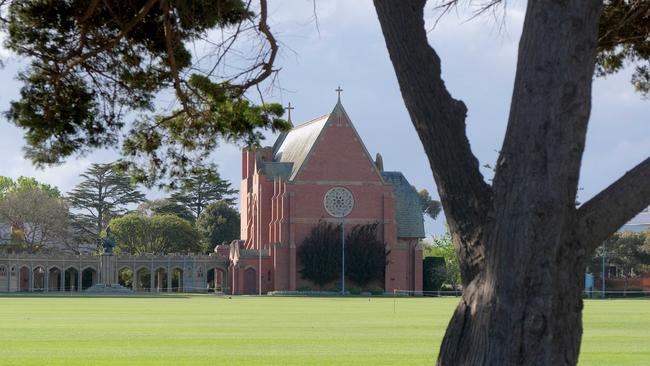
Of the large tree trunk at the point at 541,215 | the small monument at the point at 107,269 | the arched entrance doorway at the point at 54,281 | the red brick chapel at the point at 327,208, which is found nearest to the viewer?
the large tree trunk at the point at 541,215

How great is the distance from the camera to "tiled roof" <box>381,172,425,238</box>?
9056cm

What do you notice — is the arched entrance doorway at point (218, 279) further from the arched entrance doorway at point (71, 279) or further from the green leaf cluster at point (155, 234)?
the arched entrance doorway at point (71, 279)

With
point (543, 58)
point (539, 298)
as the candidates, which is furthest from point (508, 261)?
point (543, 58)

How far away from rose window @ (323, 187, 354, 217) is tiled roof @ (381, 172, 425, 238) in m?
6.14

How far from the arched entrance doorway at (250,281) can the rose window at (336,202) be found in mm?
8403

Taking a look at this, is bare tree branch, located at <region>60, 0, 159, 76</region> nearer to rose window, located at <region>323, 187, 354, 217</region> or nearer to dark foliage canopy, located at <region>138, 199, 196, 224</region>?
rose window, located at <region>323, 187, 354, 217</region>

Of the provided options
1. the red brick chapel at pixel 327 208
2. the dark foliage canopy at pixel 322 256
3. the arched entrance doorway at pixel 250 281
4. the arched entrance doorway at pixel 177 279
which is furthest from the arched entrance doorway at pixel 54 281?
the dark foliage canopy at pixel 322 256

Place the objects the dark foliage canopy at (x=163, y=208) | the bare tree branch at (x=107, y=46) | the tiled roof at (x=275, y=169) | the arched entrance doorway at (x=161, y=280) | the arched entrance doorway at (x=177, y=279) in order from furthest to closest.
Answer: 1. the dark foliage canopy at (x=163, y=208)
2. the arched entrance doorway at (x=161, y=280)
3. the arched entrance doorway at (x=177, y=279)
4. the tiled roof at (x=275, y=169)
5. the bare tree branch at (x=107, y=46)

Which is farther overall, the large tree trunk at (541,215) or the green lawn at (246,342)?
the green lawn at (246,342)

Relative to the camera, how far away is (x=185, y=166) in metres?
11.4

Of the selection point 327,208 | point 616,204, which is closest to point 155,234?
point 327,208

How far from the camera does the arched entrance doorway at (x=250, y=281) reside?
287ft

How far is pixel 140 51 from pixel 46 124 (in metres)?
1.11

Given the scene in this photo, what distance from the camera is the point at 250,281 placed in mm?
Answer: 88062
